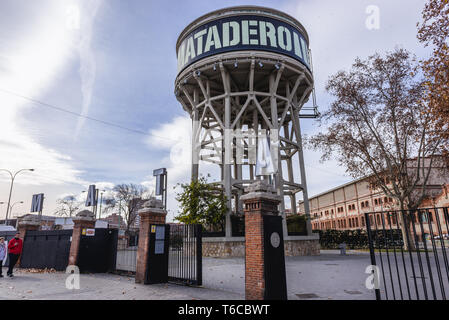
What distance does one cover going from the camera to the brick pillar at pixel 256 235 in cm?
684

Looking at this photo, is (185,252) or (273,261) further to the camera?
(185,252)

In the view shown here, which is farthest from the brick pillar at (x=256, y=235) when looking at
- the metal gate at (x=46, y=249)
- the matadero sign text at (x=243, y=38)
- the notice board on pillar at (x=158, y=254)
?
the matadero sign text at (x=243, y=38)

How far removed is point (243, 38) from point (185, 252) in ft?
59.0

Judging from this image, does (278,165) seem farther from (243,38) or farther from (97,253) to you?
(97,253)

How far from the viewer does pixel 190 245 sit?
940 centimetres

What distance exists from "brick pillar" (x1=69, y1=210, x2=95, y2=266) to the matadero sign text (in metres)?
15.1

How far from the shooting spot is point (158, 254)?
977 cm

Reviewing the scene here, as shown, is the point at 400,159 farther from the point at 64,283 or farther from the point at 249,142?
the point at 64,283

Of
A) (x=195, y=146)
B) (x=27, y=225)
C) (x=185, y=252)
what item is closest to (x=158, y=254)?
(x=185, y=252)

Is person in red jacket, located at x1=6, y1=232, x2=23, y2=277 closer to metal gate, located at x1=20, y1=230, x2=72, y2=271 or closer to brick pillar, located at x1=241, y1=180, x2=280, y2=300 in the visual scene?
metal gate, located at x1=20, y1=230, x2=72, y2=271

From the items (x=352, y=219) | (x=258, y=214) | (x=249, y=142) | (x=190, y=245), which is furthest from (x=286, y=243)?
(x=352, y=219)

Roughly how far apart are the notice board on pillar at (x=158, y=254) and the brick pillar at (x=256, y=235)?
376 cm

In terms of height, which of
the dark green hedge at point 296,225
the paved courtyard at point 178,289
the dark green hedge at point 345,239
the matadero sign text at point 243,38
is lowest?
the paved courtyard at point 178,289

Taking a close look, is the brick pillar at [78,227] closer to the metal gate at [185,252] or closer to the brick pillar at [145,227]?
the brick pillar at [145,227]
